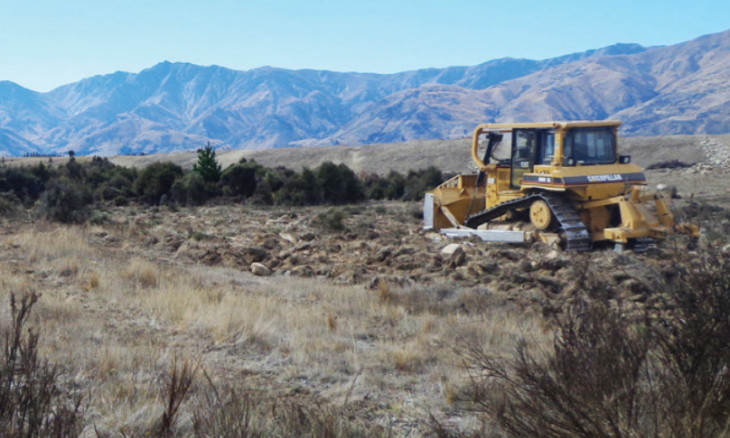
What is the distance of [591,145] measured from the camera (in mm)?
13203

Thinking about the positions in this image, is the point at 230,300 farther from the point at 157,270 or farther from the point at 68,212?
the point at 68,212

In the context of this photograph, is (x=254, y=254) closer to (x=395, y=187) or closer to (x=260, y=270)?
(x=260, y=270)

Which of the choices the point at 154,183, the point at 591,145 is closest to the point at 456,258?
the point at 591,145

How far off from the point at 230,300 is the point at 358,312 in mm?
1640

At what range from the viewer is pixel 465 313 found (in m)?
8.30

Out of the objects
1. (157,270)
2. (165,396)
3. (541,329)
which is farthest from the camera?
(157,270)

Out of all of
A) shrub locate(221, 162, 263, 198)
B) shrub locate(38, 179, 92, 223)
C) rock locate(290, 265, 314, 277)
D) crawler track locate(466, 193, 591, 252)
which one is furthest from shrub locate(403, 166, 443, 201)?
rock locate(290, 265, 314, 277)

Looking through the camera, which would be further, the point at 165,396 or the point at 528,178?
the point at 528,178

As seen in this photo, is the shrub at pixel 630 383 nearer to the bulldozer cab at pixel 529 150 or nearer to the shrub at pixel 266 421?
the shrub at pixel 266 421

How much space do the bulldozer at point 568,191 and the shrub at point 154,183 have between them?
17.7m

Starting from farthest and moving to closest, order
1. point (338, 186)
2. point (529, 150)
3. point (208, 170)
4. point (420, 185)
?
→ 1. point (420, 185)
2. point (208, 170)
3. point (338, 186)
4. point (529, 150)

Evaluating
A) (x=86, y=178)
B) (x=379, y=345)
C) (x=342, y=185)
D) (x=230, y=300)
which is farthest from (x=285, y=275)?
(x=86, y=178)

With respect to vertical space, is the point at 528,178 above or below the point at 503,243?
above

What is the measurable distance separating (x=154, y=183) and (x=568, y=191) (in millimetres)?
20863
